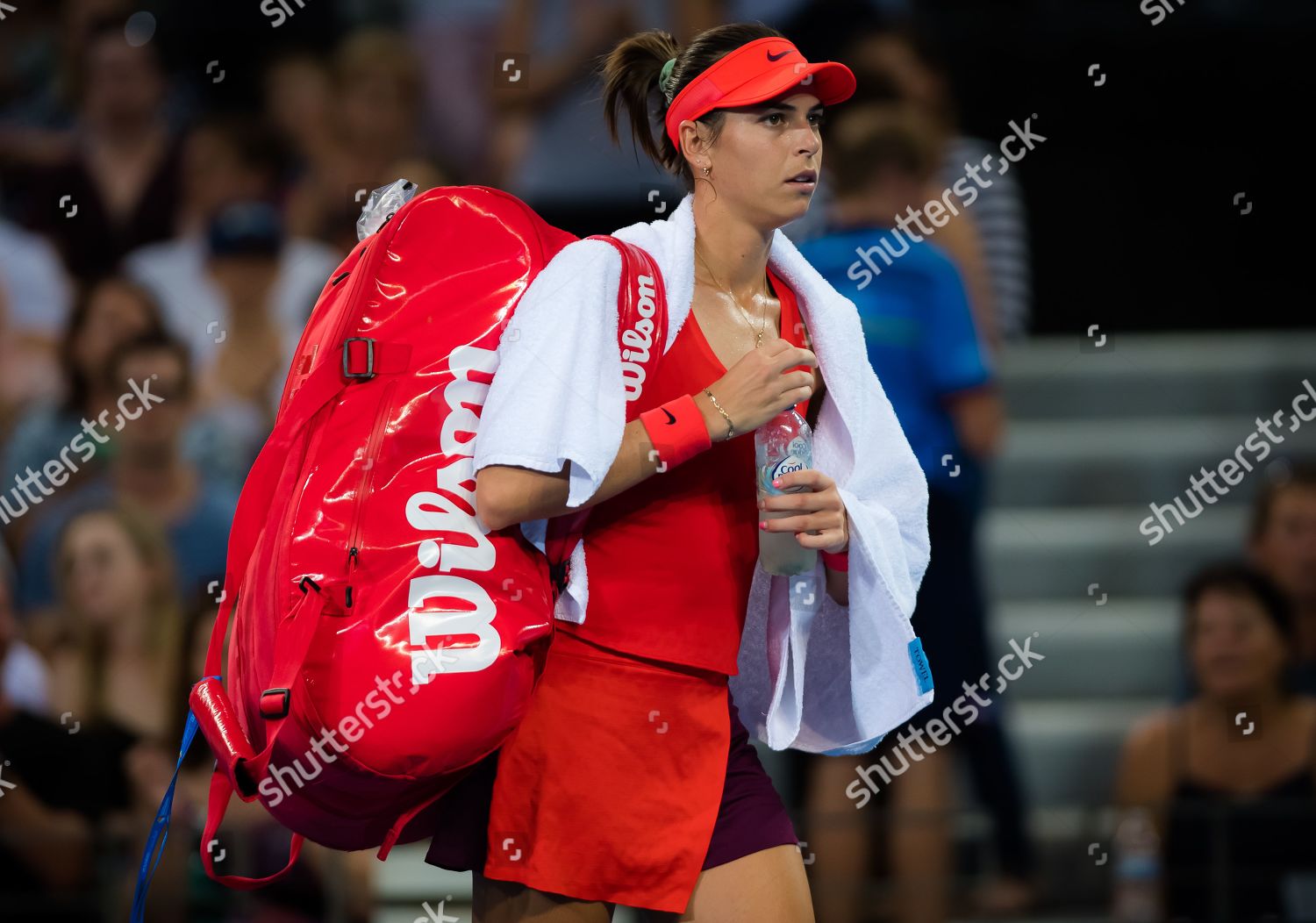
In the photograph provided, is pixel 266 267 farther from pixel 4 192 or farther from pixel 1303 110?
pixel 1303 110

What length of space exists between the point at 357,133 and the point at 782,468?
12.7 ft

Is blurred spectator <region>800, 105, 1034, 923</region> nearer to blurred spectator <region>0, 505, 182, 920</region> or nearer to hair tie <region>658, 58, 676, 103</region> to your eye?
hair tie <region>658, 58, 676, 103</region>

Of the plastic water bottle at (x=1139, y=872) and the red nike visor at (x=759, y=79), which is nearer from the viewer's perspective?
the red nike visor at (x=759, y=79)

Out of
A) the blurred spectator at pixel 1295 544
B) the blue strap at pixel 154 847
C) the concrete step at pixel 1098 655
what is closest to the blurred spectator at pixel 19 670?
the blue strap at pixel 154 847

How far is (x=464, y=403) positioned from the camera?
2465mm

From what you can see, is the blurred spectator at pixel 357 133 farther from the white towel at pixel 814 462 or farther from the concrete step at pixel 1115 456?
the white towel at pixel 814 462

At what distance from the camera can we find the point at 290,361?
543cm

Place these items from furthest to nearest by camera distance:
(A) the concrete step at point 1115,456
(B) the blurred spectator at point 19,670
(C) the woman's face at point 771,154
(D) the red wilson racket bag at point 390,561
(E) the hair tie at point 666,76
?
1. (A) the concrete step at point 1115,456
2. (B) the blurred spectator at point 19,670
3. (E) the hair tie at point 666,76
4. (C) the woman's face at point 771,154
5. (D) the red wilson racket bag at point 390,561

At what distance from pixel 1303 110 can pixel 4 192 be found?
4.93 m

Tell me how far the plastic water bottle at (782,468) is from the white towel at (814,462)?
0.28 feet

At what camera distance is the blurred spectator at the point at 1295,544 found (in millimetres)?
5039

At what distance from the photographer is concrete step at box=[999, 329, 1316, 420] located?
659cm

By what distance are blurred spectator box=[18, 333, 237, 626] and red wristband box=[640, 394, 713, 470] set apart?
303cm

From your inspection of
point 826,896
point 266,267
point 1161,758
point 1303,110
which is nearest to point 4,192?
point 266,267
